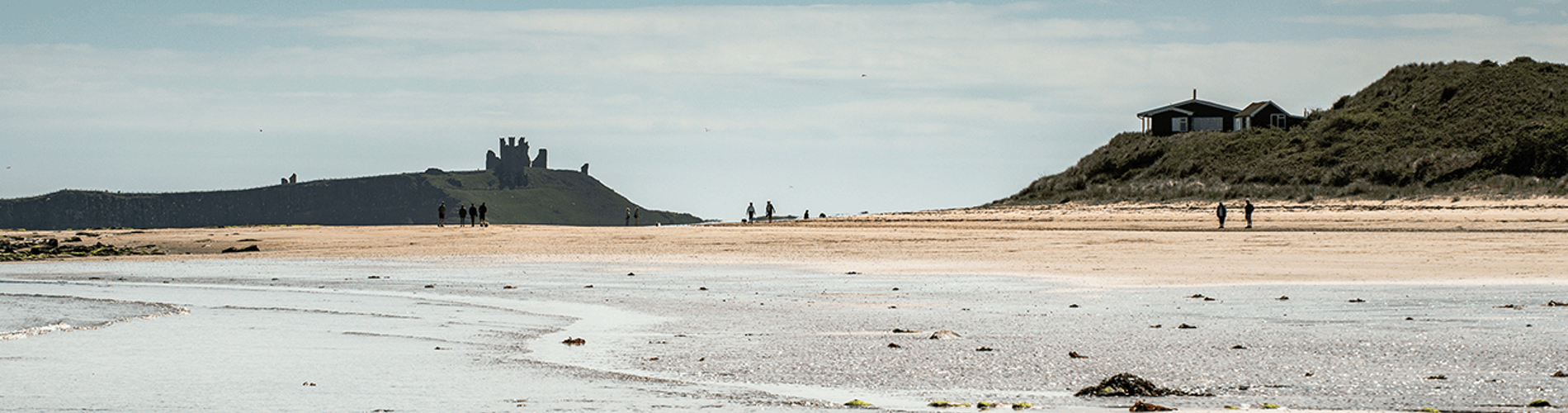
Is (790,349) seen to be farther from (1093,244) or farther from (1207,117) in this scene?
(1207,117)

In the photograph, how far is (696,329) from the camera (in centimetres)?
1109

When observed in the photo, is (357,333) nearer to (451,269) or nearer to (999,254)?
(451,269)

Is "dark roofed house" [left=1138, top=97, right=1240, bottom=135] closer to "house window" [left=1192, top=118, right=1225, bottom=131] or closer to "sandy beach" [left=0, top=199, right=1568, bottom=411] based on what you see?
"house window" [left=1192, top=118, right=1225, bottom=131]

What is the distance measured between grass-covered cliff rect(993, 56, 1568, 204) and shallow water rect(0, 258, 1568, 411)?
48.2m

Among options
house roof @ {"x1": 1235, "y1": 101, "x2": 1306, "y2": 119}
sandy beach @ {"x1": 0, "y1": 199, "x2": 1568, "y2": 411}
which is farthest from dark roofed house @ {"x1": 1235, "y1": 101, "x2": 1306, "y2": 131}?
sandy beach @ {"x1": 0, "y1": 199, "x2": 1568, "y2": 411}

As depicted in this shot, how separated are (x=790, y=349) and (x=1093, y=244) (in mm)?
21670

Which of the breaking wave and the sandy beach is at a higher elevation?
the breaking wave

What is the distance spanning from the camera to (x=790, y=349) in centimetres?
934

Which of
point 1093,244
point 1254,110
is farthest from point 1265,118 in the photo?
point 1093,244

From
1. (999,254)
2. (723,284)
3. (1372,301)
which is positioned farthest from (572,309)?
(999,254)

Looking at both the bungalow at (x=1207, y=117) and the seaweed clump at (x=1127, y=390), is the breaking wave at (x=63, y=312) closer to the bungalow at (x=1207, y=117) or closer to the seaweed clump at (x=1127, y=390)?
the seaweed clump at (x=1127, y=390)

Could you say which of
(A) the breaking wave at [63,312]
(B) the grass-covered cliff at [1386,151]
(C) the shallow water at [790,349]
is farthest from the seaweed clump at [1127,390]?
(B) the grass-covered cliff at [1386,151]

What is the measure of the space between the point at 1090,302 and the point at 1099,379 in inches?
263

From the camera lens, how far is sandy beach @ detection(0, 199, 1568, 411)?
6922 mm
